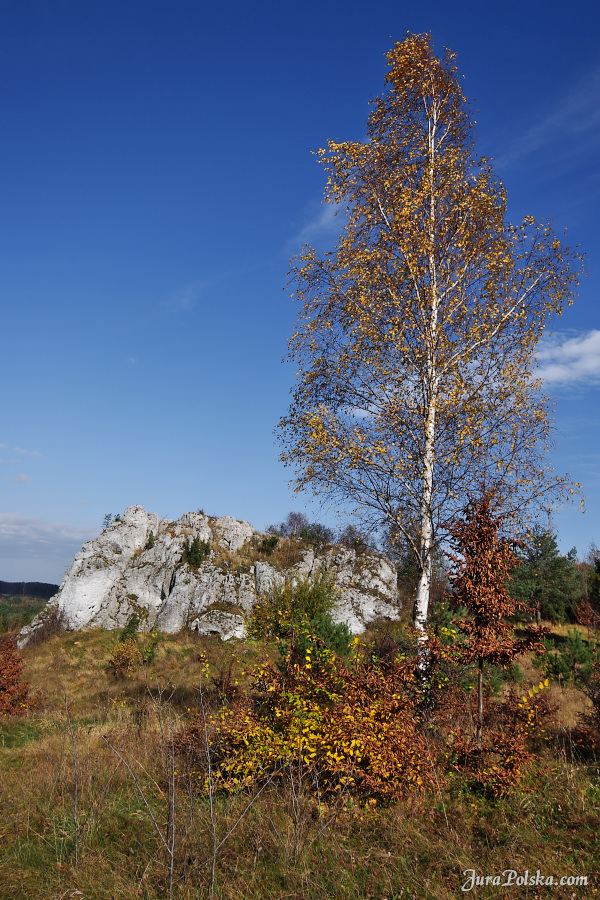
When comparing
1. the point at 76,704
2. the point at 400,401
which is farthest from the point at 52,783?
the point at 76,704

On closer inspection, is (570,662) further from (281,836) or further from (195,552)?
(195,552)

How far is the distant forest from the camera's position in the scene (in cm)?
9970

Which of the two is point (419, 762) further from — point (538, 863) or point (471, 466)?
point (471, 466)

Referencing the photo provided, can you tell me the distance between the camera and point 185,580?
2823 centimetres

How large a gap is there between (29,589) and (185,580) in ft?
323

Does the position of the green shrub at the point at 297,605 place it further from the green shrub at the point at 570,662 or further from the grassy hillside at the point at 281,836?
the grassy hillside at the point at 281,836

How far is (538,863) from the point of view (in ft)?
14.3

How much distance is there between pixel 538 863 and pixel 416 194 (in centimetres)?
1031

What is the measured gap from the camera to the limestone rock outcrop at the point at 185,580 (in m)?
27.2

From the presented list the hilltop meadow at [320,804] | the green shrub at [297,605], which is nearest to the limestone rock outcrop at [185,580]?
the green shrub at [297,605]

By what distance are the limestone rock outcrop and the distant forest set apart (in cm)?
7759

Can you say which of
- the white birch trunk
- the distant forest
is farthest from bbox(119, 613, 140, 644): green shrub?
the distant forest

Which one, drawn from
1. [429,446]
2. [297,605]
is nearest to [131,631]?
[297,605]

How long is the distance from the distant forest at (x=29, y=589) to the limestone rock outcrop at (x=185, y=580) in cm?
7759
